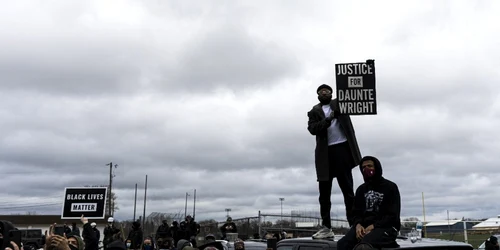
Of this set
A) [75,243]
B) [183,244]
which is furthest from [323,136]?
[75,243]

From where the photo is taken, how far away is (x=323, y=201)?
23.6ft

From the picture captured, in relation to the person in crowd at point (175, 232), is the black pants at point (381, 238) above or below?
below

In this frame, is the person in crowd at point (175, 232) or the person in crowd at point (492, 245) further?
the person in crowd at point (175, 232)

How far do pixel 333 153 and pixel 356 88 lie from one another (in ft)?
3.09

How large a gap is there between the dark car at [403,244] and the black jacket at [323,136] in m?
1.21

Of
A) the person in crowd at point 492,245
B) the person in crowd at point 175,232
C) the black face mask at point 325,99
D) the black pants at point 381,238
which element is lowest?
the person in crowd at point 492,245

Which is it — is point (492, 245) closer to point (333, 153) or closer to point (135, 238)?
point (333, 153)

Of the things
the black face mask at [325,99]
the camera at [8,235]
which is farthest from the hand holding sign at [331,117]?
the camera at [8,235]

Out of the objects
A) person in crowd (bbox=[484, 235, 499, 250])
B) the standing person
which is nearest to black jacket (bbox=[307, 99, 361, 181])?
the standing person

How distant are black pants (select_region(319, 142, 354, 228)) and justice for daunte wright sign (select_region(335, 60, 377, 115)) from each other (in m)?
0.48

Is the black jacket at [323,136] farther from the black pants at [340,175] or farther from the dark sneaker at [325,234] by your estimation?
the dark sneaker at [325,234]

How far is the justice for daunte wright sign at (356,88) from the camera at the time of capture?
7.31 metres

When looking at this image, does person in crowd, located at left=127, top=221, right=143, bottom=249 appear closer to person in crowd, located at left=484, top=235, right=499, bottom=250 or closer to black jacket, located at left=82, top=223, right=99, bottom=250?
person in crowd, located at left=484, top=235, right=499, bottom=250

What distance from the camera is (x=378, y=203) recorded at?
5.26 m
